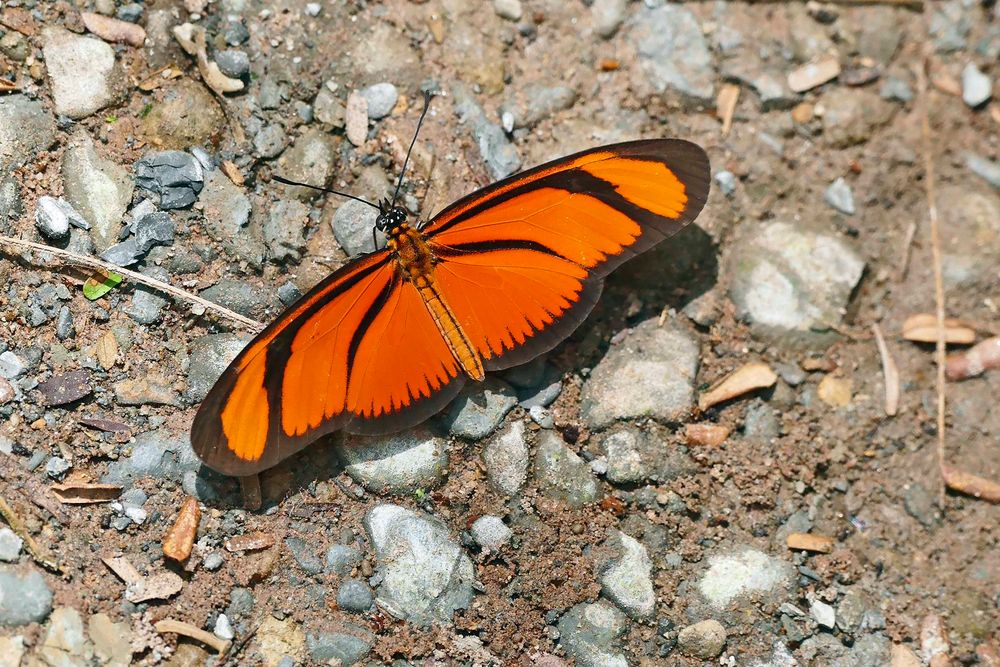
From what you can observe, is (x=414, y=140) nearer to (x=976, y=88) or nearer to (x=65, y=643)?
(x=65, y=643)

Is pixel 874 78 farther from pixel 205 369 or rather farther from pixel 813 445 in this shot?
pixel 205 369

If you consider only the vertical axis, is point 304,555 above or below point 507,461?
below

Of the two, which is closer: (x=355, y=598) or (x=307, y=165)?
(x=355, y=598)

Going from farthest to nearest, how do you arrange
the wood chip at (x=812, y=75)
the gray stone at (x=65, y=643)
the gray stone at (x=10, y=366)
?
the wood chip at (x=812, y=75), the gray stone at (x=10, y=366), the gray stone at (x=65, y=643)

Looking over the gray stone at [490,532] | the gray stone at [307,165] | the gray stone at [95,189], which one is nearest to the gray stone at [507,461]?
the gray stone at [490,532]

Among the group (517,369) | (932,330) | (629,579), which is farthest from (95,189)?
(932,330)

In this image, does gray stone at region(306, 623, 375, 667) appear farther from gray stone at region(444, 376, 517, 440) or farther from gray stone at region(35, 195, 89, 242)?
gray stone at region(35, 195, 89, 242)

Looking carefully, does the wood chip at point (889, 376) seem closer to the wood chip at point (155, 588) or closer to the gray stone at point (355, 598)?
the gray stone at point (355, 598)
